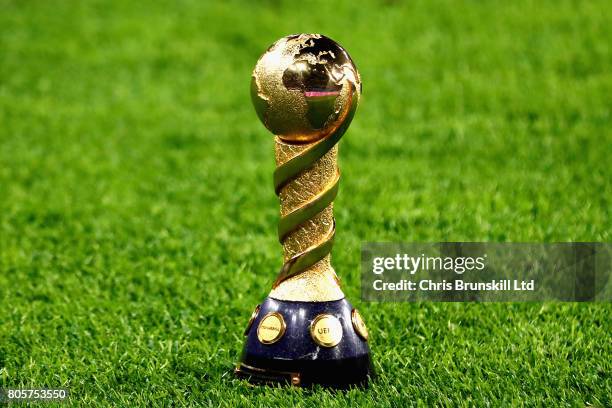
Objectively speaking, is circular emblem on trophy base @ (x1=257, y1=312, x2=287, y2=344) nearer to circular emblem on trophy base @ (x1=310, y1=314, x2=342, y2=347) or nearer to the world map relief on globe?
circular emblem on trophy base @ (x1=310, y1=314, x2=342, y2=347)

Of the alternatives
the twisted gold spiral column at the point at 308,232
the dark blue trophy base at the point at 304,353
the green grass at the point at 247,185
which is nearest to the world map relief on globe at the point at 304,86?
the twisted gold spiral column at the point at 308,232

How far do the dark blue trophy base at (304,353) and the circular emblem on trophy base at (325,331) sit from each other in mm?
15

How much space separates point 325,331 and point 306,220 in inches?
15.9

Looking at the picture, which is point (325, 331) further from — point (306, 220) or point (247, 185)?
point (247, 185)

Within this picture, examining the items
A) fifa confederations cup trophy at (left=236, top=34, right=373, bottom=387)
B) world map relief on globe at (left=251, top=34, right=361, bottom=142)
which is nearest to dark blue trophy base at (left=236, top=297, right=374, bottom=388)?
fifa confederations cup trophy at (left=236, top=34, right=373, bottom=387)

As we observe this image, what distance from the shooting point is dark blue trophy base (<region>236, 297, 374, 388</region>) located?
3.29 m

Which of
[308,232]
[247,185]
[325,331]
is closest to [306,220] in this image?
[308,232]

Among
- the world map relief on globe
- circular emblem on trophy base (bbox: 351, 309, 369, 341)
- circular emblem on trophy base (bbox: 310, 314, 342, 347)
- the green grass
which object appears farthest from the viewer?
the green grass

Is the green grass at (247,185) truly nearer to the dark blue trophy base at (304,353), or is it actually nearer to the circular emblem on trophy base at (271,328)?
the dark blue trophy base at (304,353)

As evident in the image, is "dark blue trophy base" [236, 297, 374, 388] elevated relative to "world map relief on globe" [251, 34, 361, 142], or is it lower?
lower

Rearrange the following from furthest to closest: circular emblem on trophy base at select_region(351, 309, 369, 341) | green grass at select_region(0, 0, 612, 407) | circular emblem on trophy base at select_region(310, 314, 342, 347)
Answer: green grass at select_region(0, 0, 612, 407) < circular emblem on trophy base at select_region(351, 309, 369, 341) < circular emblem on trophy base at select_region(310, 314, 342, 347)

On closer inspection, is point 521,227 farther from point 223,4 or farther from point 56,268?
point 223,4

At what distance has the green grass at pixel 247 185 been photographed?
376 cm

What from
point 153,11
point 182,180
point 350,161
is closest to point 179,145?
point 182,180
